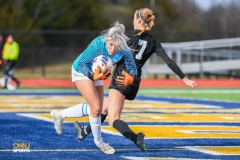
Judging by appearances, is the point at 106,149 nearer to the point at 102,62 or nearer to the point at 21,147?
the point at 102,62

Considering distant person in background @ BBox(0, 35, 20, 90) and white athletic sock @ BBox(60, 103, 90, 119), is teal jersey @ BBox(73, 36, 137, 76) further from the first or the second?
distant person in background @ BBox(0, 35, 20, 90)

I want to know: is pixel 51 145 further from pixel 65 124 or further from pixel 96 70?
pixel 65 124

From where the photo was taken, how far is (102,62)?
7.50 meters

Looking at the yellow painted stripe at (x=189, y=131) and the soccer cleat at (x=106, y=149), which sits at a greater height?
the soccer cleat at (x=106, y=149)

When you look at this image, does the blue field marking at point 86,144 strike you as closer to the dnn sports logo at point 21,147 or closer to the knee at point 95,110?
the dnn sports logo at point 21,147

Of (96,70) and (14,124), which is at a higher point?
(96,70)

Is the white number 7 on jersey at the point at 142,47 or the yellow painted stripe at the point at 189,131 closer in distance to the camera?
the white number 7 on jersey at the point at 142,47

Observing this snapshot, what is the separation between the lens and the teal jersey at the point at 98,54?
7590mm

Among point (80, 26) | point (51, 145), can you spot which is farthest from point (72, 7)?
point (51, 145)

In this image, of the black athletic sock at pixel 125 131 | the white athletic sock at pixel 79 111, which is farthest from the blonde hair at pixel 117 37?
the white athletic sock at pixel 79 111

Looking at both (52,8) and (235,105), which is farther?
(52,8)

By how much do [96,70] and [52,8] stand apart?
38.0 meters

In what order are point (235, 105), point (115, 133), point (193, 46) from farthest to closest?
point (193, 46) < point (235, 105) < point (115, 133)

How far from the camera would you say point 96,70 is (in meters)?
7.46
